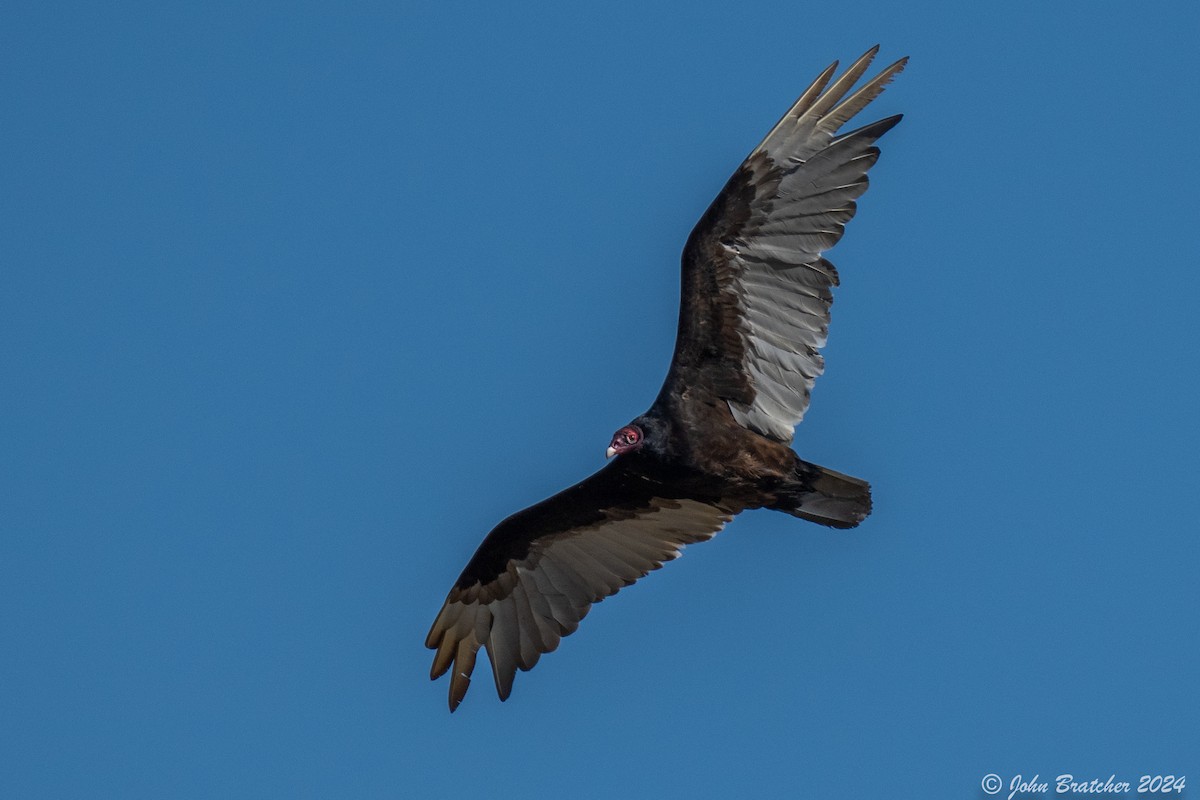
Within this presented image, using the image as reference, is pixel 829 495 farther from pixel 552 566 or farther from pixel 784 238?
pixel 552 566

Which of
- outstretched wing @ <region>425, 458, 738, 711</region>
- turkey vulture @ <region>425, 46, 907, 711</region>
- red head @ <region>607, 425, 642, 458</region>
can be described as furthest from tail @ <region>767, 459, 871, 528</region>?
red head @ <region>607, 425, 642, 458</region>

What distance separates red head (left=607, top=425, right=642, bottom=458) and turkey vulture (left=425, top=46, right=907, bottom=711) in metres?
0.01

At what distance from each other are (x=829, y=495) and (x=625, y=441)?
1371 millimetres

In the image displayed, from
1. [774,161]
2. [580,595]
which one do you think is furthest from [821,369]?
[580,595]

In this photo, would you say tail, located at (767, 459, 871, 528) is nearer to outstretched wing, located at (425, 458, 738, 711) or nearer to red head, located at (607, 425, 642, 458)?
outstretched wing, located at (425, 458, 738, 711)

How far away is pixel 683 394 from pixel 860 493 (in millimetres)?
1294

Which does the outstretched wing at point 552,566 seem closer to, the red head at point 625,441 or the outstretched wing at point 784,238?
the red head at point 625,441

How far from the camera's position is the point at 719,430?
10.8m

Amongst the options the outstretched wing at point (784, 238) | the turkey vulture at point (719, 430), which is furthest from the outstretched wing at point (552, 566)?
the outstretched wing at point (784, 238)

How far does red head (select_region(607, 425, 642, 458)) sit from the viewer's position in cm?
1052

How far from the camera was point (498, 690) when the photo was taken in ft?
38.0

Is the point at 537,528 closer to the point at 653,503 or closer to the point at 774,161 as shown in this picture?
the point at 653,503

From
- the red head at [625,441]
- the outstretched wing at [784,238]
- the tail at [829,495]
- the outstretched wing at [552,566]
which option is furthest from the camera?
the outstretched wing at [552,566]

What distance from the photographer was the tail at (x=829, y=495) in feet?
35.0
